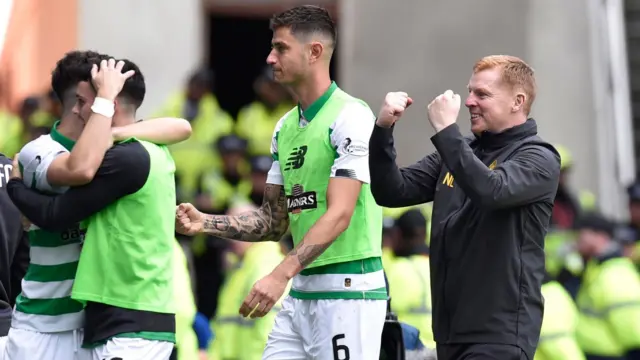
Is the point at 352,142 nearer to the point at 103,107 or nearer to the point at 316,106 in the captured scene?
the point at 316,106

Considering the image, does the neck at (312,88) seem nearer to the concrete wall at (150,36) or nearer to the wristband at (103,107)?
the wristband at (103,107)

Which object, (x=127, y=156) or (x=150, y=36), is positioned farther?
(x=150, y=36)

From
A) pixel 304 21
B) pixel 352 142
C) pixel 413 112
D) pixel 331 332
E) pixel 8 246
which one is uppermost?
pixel 413 112

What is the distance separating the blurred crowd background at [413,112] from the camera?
480 inches

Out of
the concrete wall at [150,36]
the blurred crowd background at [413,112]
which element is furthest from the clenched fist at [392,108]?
the concrete wall at [150,36]

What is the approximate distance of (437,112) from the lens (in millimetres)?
6691

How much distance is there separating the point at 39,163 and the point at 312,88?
4.48 feet

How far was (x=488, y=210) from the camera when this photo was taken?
264 inches

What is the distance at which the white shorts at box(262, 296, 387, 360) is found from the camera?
705cm

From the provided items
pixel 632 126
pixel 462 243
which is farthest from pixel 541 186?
pixel 632 126

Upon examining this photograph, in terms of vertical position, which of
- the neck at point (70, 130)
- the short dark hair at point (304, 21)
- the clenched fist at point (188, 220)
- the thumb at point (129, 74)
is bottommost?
the clenched fist at point (188, 220)

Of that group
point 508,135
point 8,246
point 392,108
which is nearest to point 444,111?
point 392,108

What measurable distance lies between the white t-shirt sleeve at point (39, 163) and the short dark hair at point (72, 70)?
0.29m

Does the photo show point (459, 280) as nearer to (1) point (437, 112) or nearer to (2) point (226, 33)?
(1) point (437, 112)
